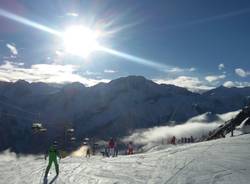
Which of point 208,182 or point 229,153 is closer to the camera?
point 208,182

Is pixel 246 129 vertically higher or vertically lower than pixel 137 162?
higher

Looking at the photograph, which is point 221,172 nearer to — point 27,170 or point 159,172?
point 159,172

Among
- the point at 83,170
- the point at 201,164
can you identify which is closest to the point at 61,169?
the point at 83,170

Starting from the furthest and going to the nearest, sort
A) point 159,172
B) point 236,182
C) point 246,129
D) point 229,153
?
point 246,129 → point 229,153 → point 159,172 → point 236,182

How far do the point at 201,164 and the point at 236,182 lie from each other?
6.08 metres

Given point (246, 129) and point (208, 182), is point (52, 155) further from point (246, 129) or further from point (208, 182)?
point (246, 129)

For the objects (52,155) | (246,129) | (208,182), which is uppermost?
(246,129)

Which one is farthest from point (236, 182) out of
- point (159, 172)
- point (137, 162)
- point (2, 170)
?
point (2, 170)

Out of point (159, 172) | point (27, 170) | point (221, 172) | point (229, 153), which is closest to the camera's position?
point (221, 172)

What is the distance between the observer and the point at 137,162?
31.3 m

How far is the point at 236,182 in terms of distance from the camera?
2030 cm

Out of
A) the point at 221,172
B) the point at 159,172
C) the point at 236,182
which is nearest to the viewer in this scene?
the point at 236,182

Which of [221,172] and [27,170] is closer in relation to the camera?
[221,172]

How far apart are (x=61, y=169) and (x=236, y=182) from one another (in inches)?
586
